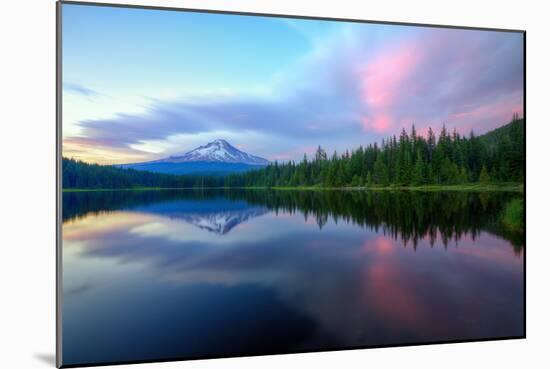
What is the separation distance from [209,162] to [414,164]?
2572 millimetres

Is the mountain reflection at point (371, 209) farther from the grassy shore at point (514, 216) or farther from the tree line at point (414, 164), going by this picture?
the tree line at point (414, 164)

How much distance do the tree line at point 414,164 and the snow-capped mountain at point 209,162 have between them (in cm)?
→ 17

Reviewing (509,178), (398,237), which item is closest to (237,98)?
(398,237)

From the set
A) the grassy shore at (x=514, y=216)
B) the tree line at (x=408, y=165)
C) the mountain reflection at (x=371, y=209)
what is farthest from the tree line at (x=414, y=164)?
the grassy shore at (x=514, y=216)

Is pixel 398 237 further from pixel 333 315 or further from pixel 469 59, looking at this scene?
pixel 469 59

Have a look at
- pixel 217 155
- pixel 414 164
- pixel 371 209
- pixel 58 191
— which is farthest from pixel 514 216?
pixel 58 191

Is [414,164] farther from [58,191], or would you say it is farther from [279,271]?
[58,191]

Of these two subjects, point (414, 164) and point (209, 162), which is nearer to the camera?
point (209, 162)

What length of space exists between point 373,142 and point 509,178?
1.80 m

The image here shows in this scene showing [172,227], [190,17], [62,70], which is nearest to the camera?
[62,70]

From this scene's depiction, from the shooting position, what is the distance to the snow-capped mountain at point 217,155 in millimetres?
4938

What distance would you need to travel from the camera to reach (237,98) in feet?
16.4

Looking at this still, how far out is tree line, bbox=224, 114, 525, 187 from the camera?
531 centimetres

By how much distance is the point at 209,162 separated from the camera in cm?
505
